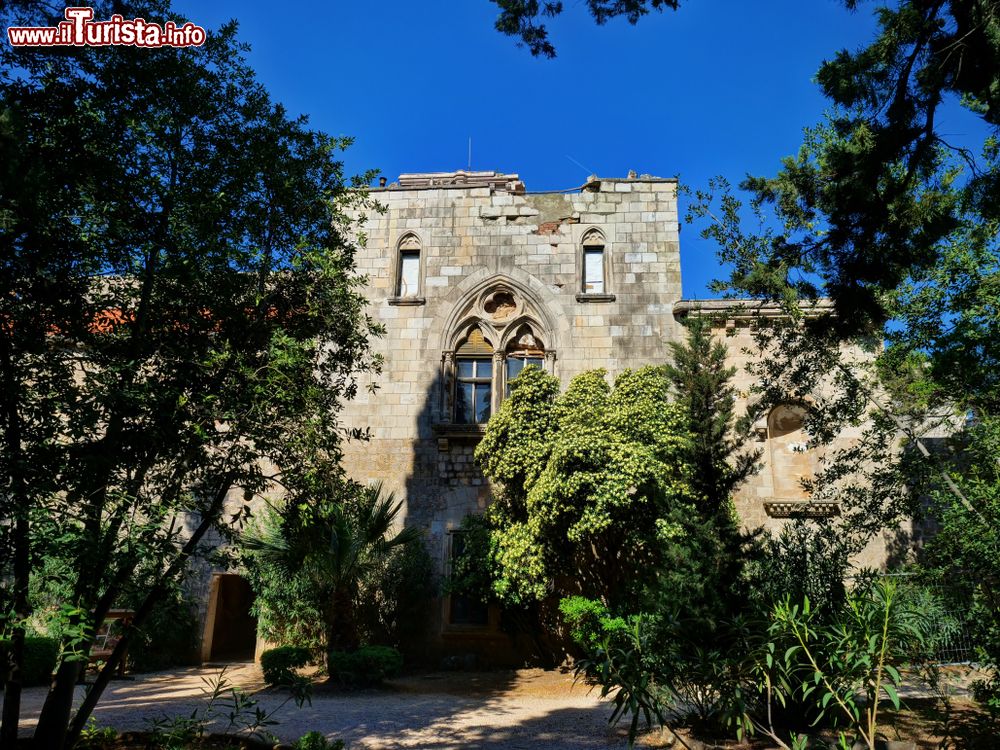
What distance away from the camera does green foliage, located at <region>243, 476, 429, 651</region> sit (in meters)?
11.5

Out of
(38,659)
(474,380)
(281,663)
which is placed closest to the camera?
(38,659)

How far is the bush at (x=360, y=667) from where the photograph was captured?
1121 centimetres

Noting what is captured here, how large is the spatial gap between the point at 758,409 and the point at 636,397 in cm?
331

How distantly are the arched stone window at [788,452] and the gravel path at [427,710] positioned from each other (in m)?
6.13

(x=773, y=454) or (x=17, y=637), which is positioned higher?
(x=773, y=454)

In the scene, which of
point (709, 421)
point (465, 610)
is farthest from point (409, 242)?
point (709, 421)

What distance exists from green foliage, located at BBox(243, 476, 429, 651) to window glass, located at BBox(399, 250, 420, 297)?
197 inches

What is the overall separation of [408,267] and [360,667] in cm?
→ 902

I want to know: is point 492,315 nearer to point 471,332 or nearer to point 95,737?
point 471,332

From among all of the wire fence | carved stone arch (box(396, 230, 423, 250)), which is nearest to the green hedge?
carved stone arch (box(396, 230, 423, 250))

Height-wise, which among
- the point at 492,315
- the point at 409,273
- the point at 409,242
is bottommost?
the point at 492,315

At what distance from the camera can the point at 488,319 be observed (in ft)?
52.5

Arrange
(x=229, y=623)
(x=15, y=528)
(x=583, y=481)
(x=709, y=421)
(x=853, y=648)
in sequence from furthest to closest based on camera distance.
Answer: (x=229, y=623) < (x=583, y=481) < (x=709, y=421) < (x=15, y=528) < (x=853, y=648)

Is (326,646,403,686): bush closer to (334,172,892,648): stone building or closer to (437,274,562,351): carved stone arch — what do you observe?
(334,172,892,648): stone building
